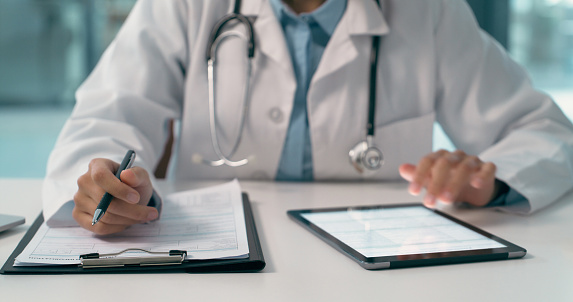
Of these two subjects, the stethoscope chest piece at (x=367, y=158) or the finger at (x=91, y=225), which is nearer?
the finger at (x=91, y=225)

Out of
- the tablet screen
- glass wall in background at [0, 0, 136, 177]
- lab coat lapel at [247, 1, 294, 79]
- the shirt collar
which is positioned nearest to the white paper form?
the tablet screen

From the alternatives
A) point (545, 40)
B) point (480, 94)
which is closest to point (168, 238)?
point (480, 94)

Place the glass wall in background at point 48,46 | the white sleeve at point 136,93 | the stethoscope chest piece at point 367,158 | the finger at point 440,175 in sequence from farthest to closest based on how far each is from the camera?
the glass wall in background at point 48,46
the stethoscope chest piece at point 367,158
the white sleeve at point 136,93
the finger at point 440,175

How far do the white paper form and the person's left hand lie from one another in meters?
0.27

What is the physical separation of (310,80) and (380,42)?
17cm

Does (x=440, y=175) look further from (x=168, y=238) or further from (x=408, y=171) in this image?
(x=168, y=238)

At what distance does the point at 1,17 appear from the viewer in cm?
379

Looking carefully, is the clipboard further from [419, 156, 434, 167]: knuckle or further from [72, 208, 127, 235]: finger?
[419, 156, 434, 167]: knuckle

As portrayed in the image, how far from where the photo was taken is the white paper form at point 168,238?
585 millimetres

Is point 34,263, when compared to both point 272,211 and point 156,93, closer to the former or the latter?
point 272,211

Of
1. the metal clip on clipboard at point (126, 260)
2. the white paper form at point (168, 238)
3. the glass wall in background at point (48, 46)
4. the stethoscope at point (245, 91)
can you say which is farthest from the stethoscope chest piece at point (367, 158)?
the glass wall in background at point (48, 46)

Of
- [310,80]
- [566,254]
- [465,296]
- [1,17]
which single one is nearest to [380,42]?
[310,80]

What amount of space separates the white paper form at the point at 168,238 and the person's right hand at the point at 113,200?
0.02m

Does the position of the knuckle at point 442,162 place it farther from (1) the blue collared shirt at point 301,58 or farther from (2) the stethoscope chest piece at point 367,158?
(1) the blue collared shirt at point 301,58
